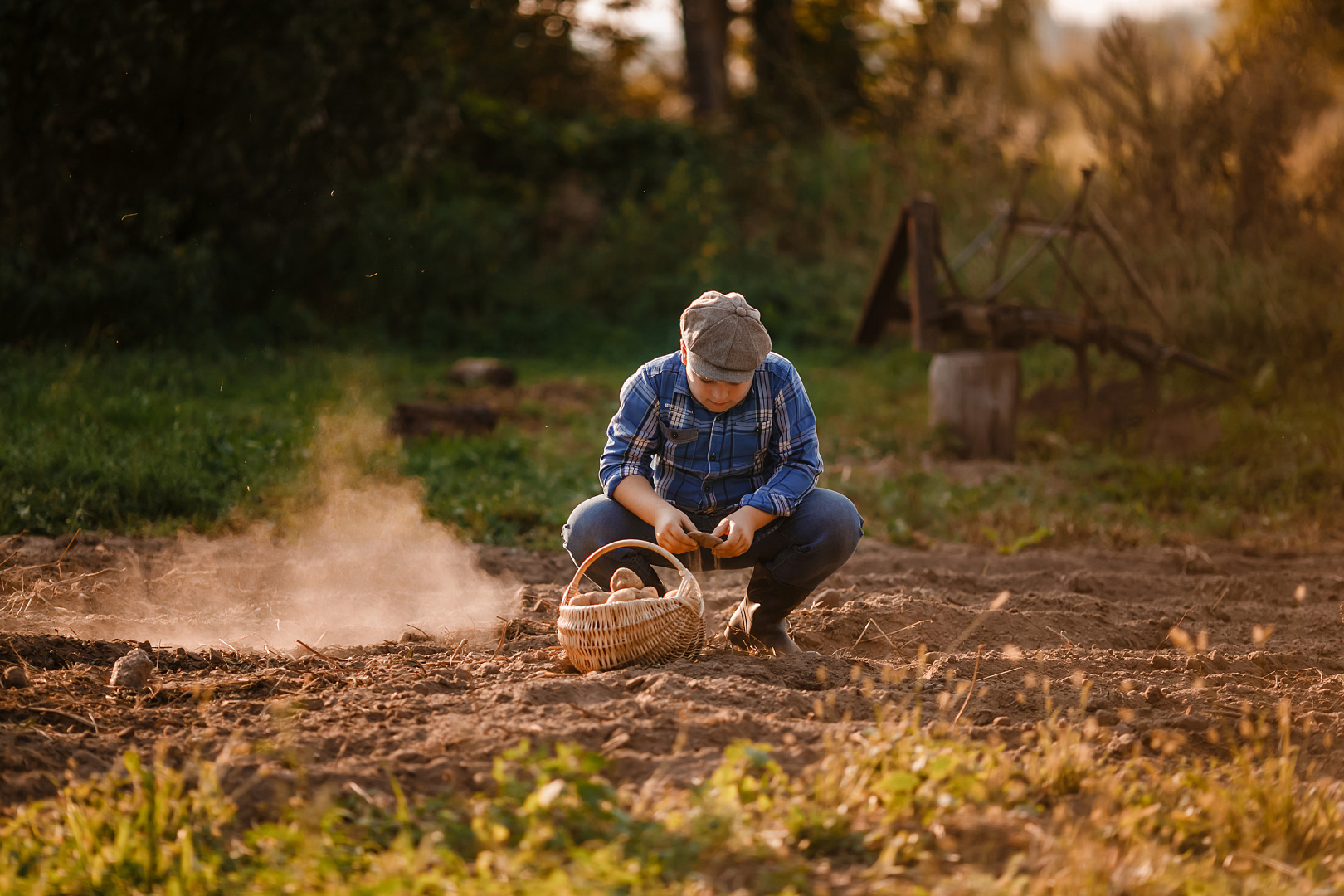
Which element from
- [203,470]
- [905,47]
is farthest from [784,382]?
[905,47]

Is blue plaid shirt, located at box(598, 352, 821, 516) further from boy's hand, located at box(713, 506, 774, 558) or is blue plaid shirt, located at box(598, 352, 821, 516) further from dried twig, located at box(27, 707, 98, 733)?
dried twig, located at box(27, 707, 98, 733)

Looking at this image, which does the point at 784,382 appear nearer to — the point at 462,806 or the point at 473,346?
the point at 462,806

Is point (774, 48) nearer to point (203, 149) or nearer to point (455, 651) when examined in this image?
point (203, 149)

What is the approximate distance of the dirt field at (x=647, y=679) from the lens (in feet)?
9.48

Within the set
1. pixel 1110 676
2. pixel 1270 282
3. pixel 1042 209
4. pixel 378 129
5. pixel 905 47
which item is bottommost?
pixel 1110 676

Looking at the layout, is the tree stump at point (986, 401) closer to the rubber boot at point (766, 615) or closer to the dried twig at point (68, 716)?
the rubber boot at point (766, 615)

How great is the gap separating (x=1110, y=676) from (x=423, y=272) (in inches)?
414

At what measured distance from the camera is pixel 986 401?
26.9 ft

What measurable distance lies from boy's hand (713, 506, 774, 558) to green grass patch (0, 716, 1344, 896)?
0.88 metres

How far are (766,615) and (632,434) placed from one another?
82 centimetres

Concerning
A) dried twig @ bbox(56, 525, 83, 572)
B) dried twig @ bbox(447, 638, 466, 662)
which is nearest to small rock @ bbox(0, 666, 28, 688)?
dried twig @ bbox(447, 638, 466, 662)

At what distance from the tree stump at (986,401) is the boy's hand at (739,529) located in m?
4.94

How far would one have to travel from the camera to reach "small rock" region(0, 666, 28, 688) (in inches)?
131

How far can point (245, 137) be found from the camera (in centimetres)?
1020
